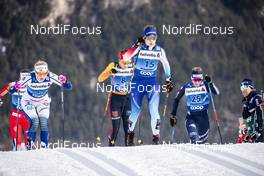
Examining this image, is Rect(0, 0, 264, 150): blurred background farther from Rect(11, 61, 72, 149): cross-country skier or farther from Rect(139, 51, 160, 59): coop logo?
Rect(139, 51, 160, 59): coop logo

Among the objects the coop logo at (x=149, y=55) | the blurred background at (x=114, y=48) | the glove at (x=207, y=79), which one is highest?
the blurred background at (x=114, y=48)

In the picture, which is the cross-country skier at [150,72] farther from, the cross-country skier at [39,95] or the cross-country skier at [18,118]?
the cross-country skier at [18,118]

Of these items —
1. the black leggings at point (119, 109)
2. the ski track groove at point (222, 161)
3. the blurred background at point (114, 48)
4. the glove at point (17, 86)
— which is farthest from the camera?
the blurred background at point (114, 48)

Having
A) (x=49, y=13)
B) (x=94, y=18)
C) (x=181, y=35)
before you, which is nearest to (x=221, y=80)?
(x=181, y=35)

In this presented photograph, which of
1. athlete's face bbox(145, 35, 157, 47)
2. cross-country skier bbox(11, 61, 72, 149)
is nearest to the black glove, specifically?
athlete's face bbox(145, 35, 157, 47)

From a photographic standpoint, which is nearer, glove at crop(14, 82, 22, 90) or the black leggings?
glove at crop(14, 82, 22, 90)

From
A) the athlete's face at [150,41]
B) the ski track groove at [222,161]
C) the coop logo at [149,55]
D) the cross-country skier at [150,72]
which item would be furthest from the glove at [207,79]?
the ski track groove at [222,161]

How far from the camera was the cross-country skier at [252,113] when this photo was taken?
55.1ft

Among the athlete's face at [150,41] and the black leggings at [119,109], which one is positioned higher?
the athlete's face at [150,41]

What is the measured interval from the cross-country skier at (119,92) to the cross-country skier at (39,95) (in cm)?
80

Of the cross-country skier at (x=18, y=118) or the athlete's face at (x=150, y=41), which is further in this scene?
the cross-country skier at (x=18, y=118)

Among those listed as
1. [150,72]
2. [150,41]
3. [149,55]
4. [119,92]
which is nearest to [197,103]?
[119,92]

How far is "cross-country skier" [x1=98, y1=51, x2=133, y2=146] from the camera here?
16.8 m

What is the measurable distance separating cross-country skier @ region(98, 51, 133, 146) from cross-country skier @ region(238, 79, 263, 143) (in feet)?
6.42
